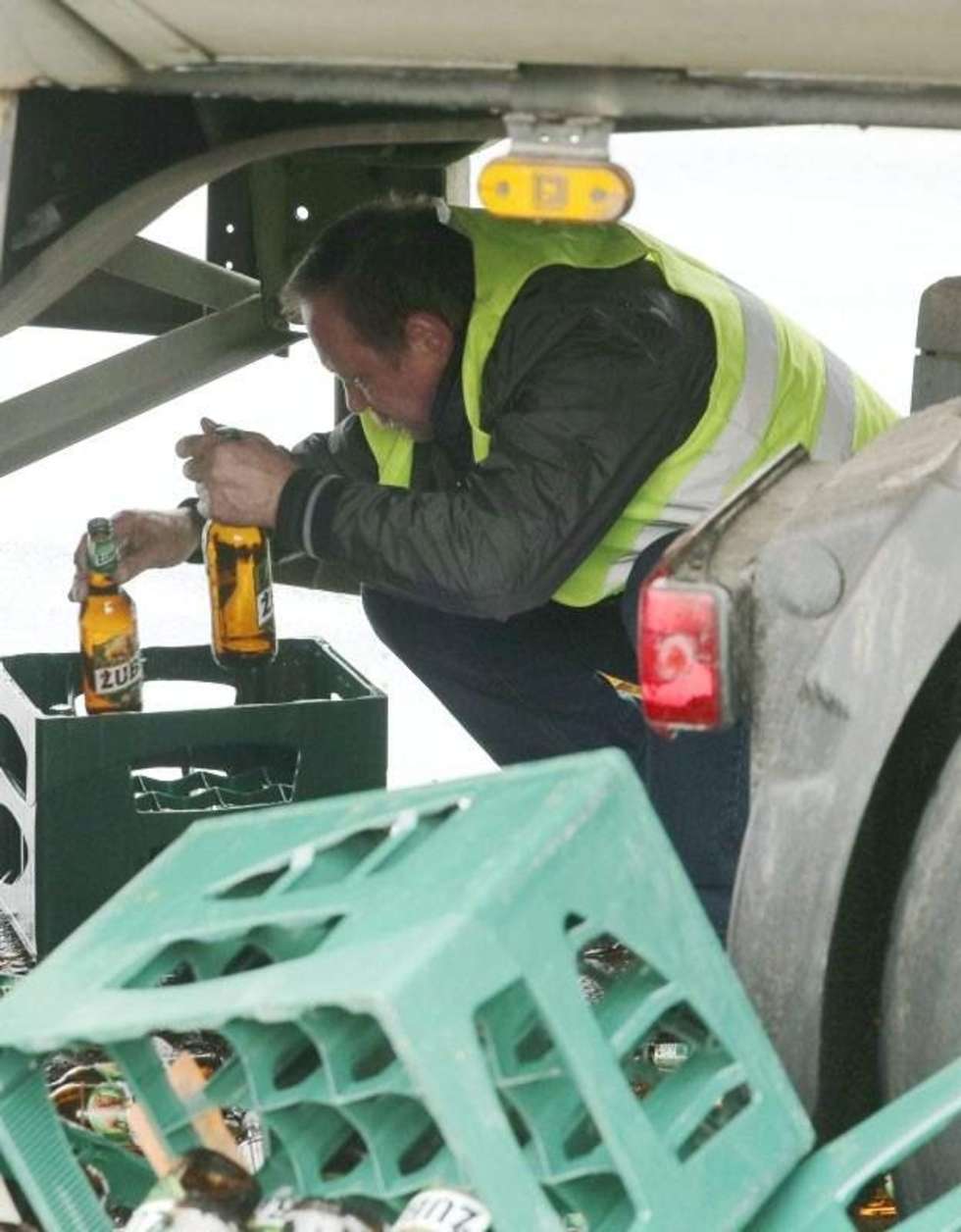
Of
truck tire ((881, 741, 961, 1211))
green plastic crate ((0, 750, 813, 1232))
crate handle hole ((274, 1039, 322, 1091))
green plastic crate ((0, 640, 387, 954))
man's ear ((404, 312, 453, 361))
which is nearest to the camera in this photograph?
green plastic crate ((0, 750, 813, 1232))

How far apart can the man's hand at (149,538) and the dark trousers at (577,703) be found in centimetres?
33

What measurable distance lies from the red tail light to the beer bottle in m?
1.68

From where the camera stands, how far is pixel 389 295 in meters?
3.53

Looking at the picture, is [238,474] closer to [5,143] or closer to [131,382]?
[131,382]

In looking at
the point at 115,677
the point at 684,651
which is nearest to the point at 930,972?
the point at 684,651

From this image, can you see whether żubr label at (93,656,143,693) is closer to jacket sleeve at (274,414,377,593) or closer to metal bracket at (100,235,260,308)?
jacket sleeve at (274,414,377,593)

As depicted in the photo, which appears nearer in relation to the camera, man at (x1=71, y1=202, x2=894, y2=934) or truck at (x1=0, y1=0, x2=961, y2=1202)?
truck at (x1=0, y1=0, x2=961, y2=1202)

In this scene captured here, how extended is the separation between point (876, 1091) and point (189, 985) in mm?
665

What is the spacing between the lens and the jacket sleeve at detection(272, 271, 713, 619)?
3.31m

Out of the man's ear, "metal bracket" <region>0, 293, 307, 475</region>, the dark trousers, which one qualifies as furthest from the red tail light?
"metal bracket" <region>0, 293, 307, 475</region>

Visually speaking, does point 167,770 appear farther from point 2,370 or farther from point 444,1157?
point 2,370

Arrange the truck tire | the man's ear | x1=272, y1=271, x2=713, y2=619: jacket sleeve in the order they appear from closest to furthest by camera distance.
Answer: the truck tire
x1=272, y1=271, x2=713, y2=619: jacket sleeve
the man's ear

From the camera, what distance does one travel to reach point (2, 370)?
28.9 ft

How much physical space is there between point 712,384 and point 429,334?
1.39ft
